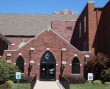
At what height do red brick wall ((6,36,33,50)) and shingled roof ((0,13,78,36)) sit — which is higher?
shingled roof ((0,13,78,36))

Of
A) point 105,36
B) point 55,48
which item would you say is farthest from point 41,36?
point 105,36

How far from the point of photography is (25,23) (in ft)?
207

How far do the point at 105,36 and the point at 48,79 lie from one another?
9998 millimetres

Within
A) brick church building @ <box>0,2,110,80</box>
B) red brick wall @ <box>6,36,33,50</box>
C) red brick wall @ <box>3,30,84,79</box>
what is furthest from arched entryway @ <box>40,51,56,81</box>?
red brick wall @ <box>6,36,33,50</box>

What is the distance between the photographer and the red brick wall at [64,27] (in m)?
60.0

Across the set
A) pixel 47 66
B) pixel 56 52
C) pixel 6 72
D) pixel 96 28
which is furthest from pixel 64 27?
pixel 6 72

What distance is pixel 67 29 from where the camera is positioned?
60.4 m

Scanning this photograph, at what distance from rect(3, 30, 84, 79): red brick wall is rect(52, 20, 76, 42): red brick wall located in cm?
1473

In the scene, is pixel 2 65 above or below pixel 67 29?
below

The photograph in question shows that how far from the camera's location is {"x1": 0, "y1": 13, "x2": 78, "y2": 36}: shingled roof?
2362 inches

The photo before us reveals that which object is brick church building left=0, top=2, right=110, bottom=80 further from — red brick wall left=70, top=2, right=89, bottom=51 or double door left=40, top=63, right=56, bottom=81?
red brick wall left=70, top=2, right=89, bottom=51

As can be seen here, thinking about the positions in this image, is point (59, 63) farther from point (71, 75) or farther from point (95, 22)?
point (95, 22)

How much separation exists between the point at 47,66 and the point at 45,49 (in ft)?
8.03

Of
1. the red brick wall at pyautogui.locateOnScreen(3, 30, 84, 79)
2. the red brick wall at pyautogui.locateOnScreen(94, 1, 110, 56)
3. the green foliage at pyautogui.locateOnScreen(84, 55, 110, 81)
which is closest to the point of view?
the green foliage at pyautogui.locateOnScreen(84, 55, 110, 81)
